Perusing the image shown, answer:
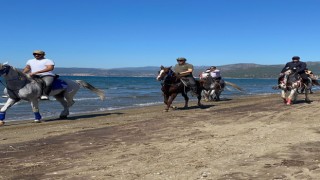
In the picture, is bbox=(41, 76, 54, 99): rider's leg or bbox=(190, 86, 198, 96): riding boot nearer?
bbox=(41, 76, 54, 99): rider's leg

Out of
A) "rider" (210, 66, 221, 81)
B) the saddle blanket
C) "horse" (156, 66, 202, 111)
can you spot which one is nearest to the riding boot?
"horse" (156, 66, 202, 111)

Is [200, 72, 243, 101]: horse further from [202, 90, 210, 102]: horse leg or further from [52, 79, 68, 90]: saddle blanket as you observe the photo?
[52, 79, 68, 90]: saddle blanket

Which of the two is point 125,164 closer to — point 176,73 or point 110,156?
point 110,156

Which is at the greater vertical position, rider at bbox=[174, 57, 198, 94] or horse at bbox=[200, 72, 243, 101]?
rider at bbox=[174, 57, 198, 94]

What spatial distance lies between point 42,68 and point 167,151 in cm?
734

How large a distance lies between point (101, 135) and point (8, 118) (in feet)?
26.1

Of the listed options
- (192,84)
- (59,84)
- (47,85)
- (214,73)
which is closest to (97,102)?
(214,73)

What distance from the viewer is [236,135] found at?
9.21 metres

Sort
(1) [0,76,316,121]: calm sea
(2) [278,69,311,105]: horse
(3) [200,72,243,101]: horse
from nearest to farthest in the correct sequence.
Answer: (2) [278,69,311,105]: horse
(1) [0,76,316,121]: calm sea
(3) [200,72,243,101]: horse

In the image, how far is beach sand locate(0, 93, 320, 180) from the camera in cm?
595

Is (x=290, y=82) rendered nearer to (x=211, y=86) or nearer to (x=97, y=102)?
(x=211, y=86)

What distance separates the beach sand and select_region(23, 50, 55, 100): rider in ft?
7.05

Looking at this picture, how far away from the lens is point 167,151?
24.6 feet

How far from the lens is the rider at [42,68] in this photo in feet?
43.5
